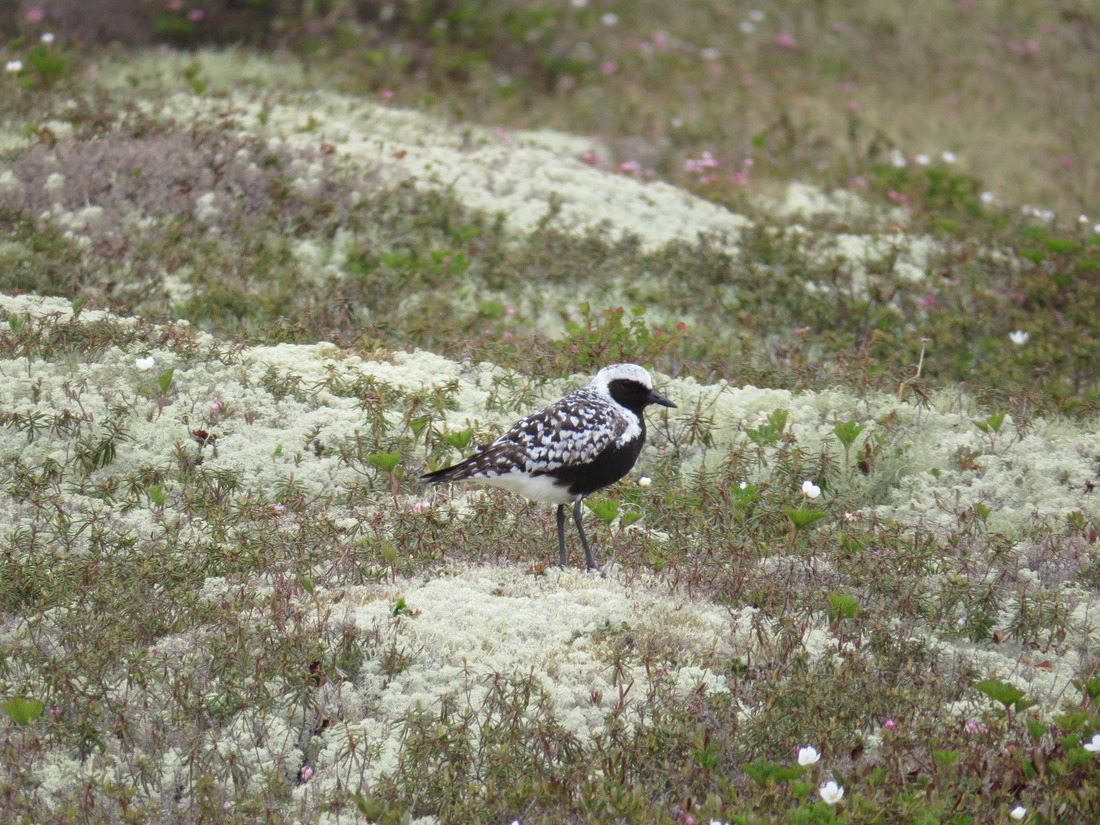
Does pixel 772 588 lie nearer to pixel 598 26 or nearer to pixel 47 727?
pixel 47 727

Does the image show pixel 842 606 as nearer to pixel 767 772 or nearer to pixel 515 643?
pixel 767 772

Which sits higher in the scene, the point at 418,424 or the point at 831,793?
the point at 831,793

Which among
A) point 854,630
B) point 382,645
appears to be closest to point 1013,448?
point 854,630

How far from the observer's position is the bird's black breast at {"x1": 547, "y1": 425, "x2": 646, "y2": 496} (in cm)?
718

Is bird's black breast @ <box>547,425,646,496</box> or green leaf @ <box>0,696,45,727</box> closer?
green leaf @ <box>0,696,45,727</box>

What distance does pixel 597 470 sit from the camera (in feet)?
23.8

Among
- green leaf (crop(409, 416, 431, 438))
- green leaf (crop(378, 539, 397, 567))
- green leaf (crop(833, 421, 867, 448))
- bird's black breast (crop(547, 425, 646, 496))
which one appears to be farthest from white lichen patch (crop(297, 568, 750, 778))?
green leaf (crop(833, 421, 867, 448))

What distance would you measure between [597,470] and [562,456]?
266mm

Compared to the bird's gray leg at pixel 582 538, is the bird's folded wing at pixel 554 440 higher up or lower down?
higher up

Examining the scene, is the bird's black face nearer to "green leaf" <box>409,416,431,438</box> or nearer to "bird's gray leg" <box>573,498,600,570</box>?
"bird's gray leg" <box>573,498,600,570</box>

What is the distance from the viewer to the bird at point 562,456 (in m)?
7.12

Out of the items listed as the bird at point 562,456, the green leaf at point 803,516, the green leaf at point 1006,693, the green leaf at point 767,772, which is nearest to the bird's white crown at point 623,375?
the bird at point 562,456

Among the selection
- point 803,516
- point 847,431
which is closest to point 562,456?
point 803,516

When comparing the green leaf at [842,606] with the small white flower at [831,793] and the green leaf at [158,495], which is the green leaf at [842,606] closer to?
the small white flower at [831,793]
